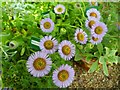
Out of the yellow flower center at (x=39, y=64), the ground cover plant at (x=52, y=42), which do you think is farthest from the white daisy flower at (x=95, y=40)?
the yellow flower center at (x=39, y=64)

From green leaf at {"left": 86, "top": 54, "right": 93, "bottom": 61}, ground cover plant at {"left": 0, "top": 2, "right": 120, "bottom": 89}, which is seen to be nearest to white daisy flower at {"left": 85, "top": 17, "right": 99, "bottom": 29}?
ground cover plant at {"left": 0, "top": 2, "right": 120, "bottom": 89}

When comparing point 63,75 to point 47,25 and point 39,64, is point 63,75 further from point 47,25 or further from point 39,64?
point 47,25

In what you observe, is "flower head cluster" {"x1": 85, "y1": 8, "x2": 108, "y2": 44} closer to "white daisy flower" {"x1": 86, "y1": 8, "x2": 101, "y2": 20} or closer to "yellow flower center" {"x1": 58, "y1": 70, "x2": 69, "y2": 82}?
"white daisy flower" {"x1": 86, "y1": 8, "x2": 101, "y2": 20}

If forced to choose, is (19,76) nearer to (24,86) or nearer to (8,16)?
(24,86)

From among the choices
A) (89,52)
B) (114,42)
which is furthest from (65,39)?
(114,42)

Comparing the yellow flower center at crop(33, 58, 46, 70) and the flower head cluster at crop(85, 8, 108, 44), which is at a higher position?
the flower head cluster at crop(85, 8, 108, 44)

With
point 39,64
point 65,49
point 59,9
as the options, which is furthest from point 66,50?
point 59,9

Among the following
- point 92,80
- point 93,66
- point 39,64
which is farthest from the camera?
point 92,80

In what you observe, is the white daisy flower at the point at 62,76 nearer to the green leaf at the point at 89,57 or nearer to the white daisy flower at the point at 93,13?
the green leaf at the point at 89,57
